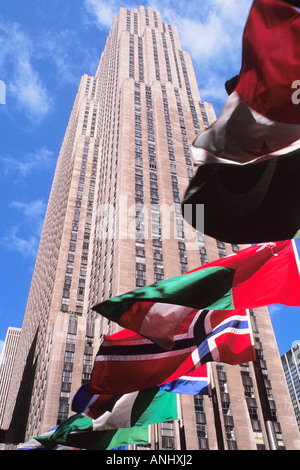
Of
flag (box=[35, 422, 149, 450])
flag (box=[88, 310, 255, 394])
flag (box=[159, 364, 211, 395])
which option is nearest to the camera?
flag (box=[88, 310, 255, 394])

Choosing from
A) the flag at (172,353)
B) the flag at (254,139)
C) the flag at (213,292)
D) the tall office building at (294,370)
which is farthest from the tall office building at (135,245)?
the tall office building at (294,370)

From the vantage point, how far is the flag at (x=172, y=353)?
40.2 feet

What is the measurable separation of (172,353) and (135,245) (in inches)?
1818

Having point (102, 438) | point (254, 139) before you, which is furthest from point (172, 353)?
point (254, 139)

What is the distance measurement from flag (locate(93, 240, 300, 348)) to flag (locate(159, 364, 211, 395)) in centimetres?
336

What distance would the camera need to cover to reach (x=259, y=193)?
8766 mm

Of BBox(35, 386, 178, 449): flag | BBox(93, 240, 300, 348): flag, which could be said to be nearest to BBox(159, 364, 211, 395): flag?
BBox(35, 386, 178, 449): flag

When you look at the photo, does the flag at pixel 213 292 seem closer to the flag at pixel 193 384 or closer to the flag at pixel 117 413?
the flag at pixel 193 384

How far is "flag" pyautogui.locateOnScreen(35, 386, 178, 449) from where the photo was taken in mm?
14609

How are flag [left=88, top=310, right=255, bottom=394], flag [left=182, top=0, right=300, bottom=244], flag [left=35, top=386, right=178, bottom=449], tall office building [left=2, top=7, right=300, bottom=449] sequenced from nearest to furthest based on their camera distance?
flag [left=182, top=0, right=300, bottom=244], flag [left=88, top=310, right=255, bottom=394], flag [left=35, top=386, right=178, bottom=449], tall office building [left=2, top=7, right=300, bottom=449]

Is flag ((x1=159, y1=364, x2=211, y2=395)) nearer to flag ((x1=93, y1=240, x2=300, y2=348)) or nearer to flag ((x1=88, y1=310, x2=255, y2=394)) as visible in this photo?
flag ((x1=88, y1=310, x2=255, y2=394))

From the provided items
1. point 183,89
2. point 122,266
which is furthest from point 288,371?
point 122,266

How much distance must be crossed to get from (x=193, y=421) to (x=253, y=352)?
34632 millimetres

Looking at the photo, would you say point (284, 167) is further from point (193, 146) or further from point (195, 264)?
point (195, 264)
